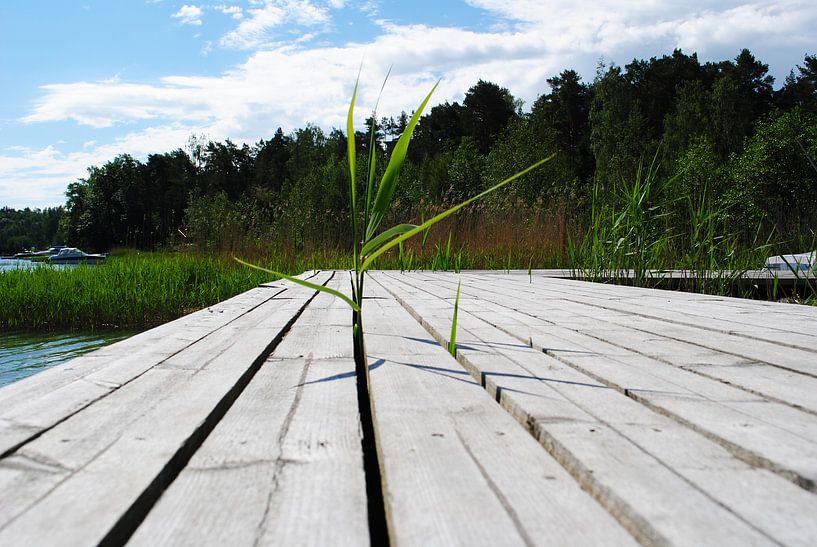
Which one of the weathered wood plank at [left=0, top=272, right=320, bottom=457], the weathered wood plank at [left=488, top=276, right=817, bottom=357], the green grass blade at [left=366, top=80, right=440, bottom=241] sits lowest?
the weathered wood plank at [left=0, top=272, right=320, bottom=457]

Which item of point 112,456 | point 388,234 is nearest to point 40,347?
point 388,234

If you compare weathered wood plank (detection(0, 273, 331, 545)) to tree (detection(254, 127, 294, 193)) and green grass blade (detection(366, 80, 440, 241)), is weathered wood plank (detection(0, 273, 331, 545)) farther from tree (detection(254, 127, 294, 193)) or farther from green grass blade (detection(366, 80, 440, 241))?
tree (detection(254, 127, 294, 193))

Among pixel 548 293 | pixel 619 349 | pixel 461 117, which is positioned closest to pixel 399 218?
pixel 548 293

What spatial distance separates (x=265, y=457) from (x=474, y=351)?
2.51ft

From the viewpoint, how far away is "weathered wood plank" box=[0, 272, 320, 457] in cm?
89

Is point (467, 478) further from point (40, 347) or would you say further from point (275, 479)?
point (40, 347)

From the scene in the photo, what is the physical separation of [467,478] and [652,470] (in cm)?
22

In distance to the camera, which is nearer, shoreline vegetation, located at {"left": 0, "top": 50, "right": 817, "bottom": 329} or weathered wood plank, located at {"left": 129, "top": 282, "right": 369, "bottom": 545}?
weathered wood plank, located at {"left": 129, "top": 282, "right": 369, "bottom": 545}

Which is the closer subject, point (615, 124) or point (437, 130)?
point (615, 124)

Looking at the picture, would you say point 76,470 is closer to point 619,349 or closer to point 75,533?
point 75,533

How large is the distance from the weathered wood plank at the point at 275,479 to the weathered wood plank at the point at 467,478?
5 centimetres

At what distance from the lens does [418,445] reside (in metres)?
0.77

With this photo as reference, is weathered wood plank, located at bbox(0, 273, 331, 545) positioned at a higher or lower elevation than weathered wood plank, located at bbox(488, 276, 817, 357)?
lower

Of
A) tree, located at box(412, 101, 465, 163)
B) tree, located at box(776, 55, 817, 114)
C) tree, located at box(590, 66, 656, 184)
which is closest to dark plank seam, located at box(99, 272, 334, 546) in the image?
tree, located at box(590, 66, 656, 184)
